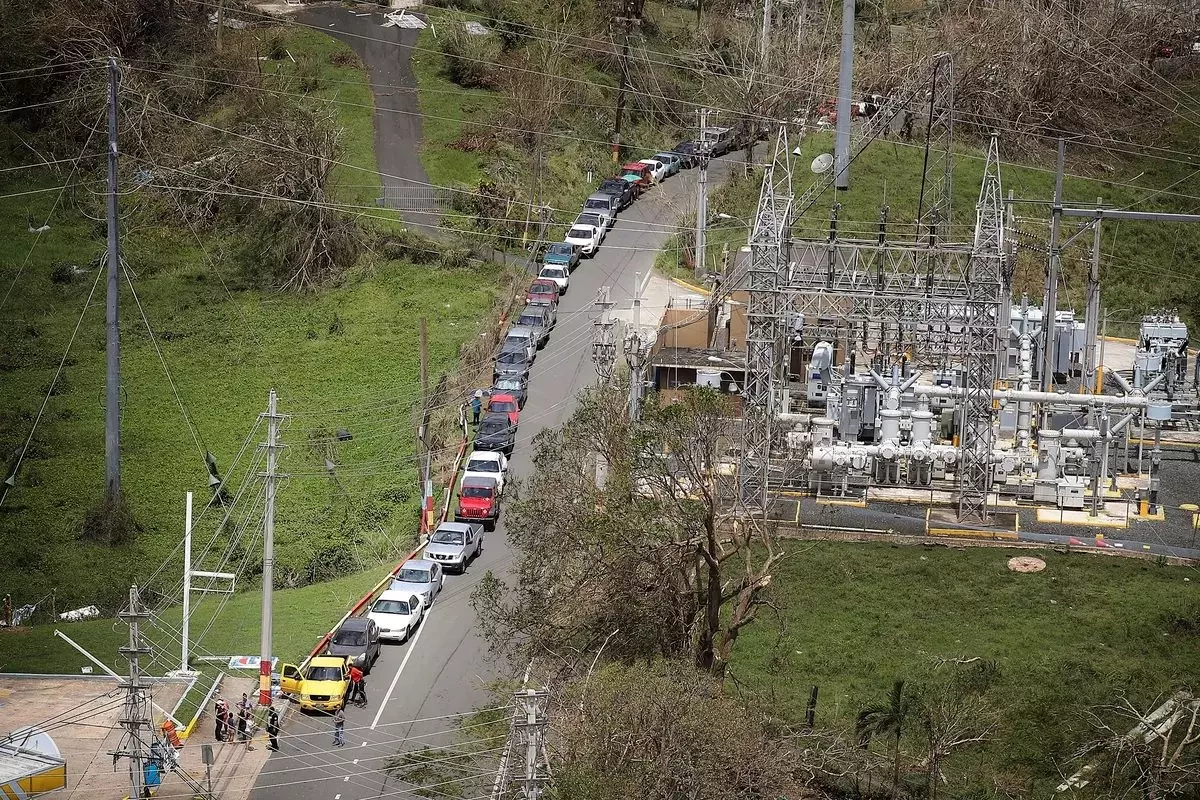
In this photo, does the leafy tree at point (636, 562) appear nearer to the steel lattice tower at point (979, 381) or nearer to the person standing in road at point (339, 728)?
the person standing in road at point (339, 728)

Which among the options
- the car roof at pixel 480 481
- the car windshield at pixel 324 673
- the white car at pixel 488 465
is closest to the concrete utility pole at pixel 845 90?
the white car at pixel 488 465

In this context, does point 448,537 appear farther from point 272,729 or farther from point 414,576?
point 272,729

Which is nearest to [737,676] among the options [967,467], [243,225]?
[967,467]

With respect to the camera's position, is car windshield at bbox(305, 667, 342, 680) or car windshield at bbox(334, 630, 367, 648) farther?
car windshield at bbox(334, 630, 367, 648)

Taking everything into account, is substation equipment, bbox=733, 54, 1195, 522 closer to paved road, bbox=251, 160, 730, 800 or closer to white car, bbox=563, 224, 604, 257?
paved road, bbox=251, 160, 730, 800

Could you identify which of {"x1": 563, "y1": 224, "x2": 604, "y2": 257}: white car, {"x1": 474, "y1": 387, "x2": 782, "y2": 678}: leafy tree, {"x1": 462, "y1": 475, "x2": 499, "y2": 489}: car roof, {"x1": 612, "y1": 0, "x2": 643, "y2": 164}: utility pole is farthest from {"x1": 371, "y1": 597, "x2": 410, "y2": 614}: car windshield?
{"x1": 612, "y1": 0, "x2": 643, "y2": 164}: utility pole

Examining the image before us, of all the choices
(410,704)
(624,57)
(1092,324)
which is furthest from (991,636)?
(624,57)
